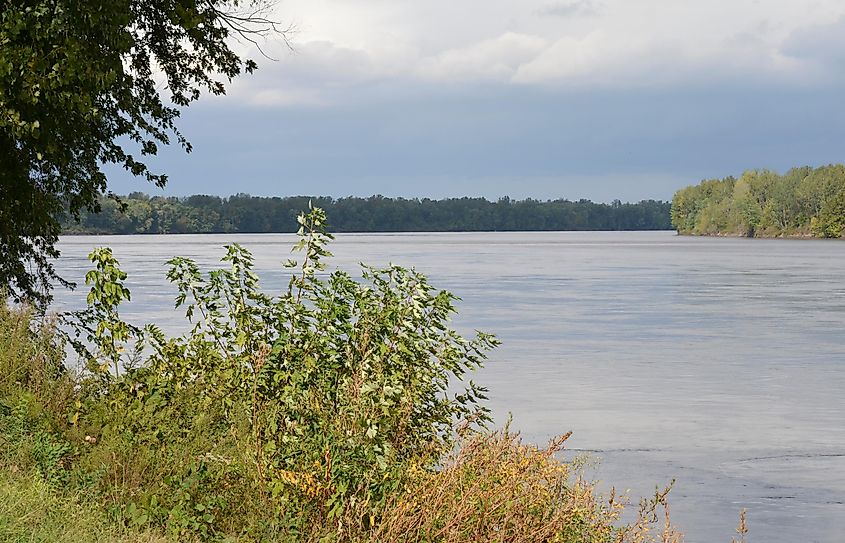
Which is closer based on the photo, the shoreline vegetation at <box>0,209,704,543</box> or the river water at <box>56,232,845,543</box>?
the shoreline vegetation at <box>0,209,704,543</box>

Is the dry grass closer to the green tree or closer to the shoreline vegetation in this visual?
the shoreline vegetation

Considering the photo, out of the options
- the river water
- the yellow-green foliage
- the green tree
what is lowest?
the river water

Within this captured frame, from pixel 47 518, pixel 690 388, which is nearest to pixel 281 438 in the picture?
pixel 47 518

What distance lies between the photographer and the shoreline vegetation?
8.59 meters

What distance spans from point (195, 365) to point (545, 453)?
3312mm

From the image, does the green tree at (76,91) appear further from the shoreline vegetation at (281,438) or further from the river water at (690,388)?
the river water at (690,388)

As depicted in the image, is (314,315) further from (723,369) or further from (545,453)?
(723,369)

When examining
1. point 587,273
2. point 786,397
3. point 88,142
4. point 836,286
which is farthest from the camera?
point 587,273

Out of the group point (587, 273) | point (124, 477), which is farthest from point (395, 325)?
point (587, 273)

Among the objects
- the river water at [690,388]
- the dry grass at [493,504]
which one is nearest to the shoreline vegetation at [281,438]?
the dry grass at [493,504]

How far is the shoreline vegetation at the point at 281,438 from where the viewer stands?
8594mm

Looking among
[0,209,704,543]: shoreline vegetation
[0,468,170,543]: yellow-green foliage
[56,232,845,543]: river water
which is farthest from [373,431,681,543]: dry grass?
[56,232,845,543]: river water

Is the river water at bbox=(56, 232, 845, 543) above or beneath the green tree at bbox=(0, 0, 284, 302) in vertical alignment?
beneath

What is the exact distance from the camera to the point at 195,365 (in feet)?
34.3
